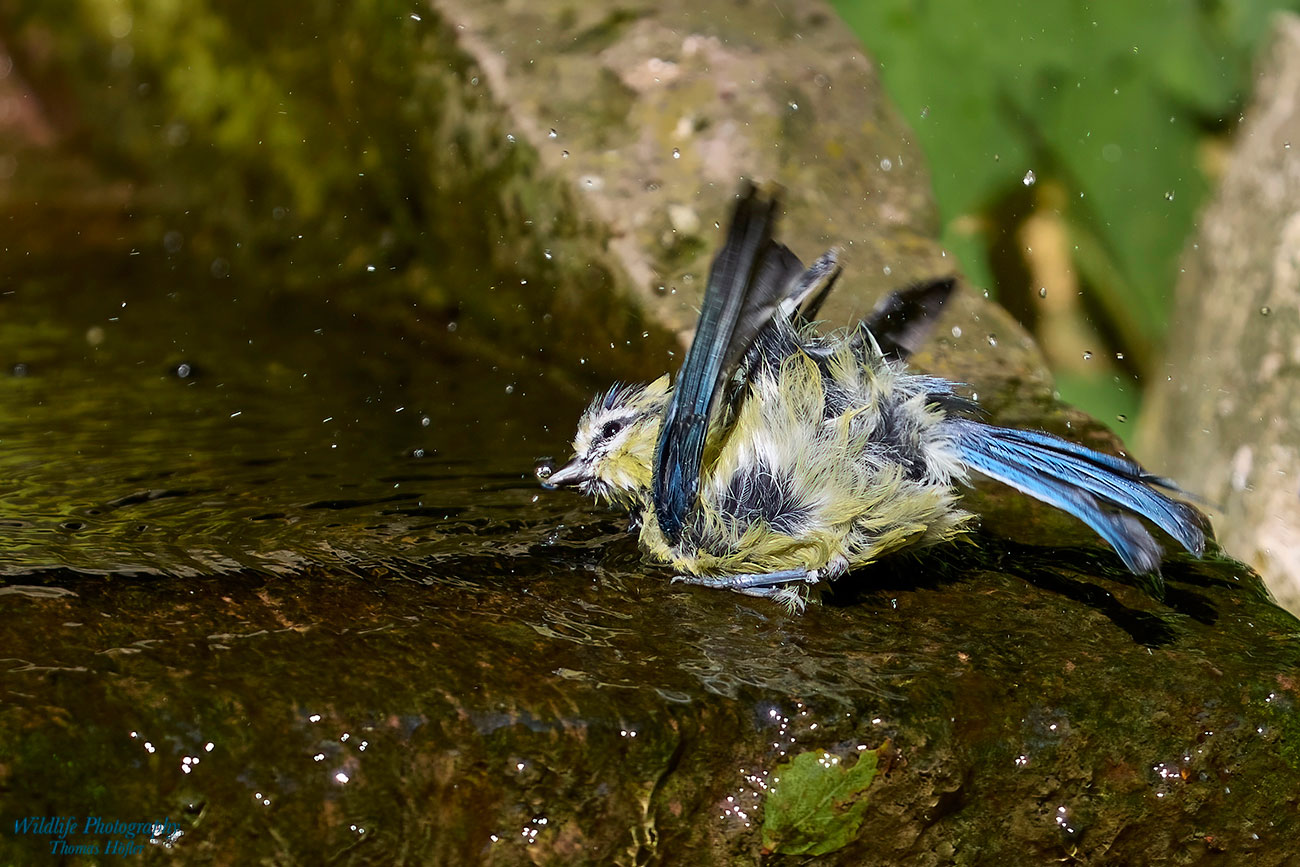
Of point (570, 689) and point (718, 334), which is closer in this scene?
point (570, 689)

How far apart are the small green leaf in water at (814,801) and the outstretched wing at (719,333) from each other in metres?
0.77

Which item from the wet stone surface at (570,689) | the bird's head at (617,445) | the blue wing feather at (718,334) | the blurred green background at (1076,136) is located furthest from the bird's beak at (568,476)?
the blurred green background at (1076,136)

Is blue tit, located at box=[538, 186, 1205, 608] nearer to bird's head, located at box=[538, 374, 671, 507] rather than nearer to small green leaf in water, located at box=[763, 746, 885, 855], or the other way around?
bird's head, located at box=[538, 374, 671, 507]

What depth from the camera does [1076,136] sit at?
5.16 m

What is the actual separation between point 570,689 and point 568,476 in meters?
→ 1.00

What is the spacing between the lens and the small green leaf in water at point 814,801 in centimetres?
212

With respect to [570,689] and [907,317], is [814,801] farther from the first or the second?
[907,317]

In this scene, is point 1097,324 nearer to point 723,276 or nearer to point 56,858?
point 723,276


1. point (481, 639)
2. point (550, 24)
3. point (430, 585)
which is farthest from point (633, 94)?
point (481, 639)

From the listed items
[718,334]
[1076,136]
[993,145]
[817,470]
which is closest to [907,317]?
[817,470]

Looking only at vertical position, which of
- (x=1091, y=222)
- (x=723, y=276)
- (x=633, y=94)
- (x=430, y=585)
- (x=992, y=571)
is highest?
(x=633, y=94)

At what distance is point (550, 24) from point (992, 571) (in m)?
2.85

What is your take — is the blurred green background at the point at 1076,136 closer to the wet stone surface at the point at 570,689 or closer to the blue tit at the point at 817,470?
the wet stone surface at the point at 570,689

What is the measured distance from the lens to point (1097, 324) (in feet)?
17.4
